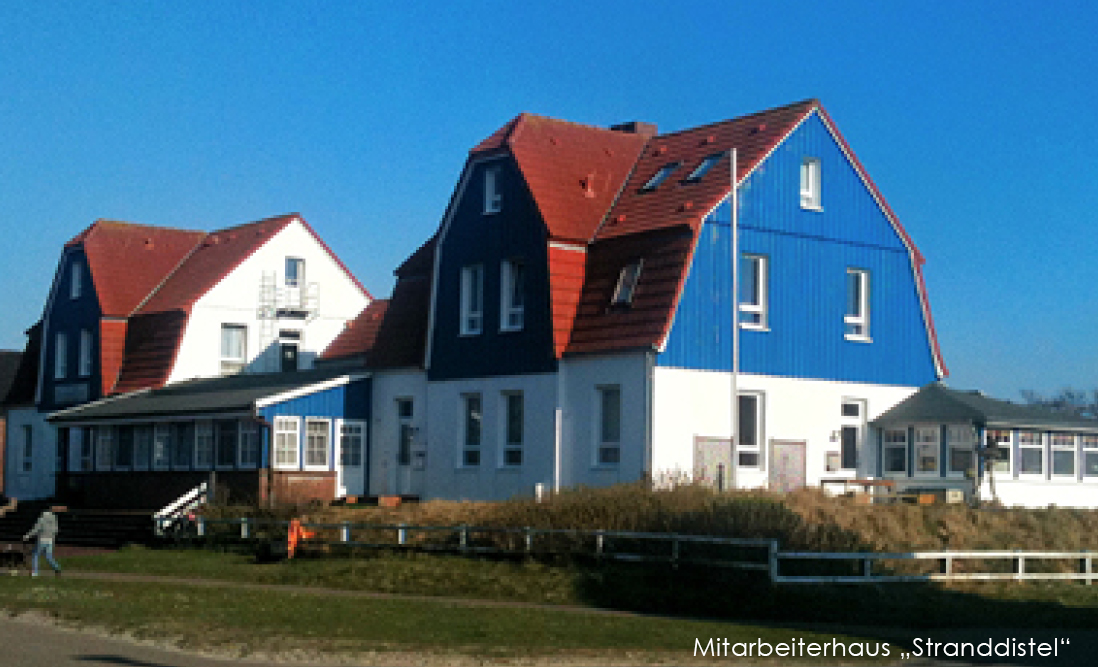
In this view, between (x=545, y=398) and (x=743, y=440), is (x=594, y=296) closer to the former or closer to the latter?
(x=545, y=398)

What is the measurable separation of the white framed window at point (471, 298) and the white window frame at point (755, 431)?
745cm

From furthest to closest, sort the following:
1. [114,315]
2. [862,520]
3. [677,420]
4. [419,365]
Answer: [114,315], [419,365], [677,420], [862,520]

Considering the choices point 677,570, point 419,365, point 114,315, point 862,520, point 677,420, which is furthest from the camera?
point 114,315

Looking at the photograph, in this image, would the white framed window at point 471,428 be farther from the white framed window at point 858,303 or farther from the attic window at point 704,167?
the white framed window at point 858,303

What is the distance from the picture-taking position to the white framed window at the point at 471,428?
37.5 metres

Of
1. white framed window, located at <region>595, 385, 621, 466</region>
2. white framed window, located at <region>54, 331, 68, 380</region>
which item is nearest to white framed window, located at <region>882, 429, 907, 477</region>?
white framed window, located at <region>595, 385, 621, 466</region>

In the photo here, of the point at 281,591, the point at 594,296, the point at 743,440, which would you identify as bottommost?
the point at 281,591

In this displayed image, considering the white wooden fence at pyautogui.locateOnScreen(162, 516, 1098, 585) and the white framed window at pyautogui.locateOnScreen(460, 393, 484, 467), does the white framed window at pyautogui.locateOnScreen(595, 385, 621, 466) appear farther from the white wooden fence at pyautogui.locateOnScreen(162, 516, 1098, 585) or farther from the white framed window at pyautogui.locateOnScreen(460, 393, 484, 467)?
the white wooden fence at pyautogui.locateOnScreen(162, 516, 1098, 585)

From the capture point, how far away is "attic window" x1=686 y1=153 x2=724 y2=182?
35.4 metres

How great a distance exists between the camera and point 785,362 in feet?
115

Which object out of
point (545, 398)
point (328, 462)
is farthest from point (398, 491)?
point (545, 398)

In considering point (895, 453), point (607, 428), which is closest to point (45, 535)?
point (607, 428)

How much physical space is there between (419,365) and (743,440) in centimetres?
985

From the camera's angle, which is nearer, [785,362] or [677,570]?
[677,570]
